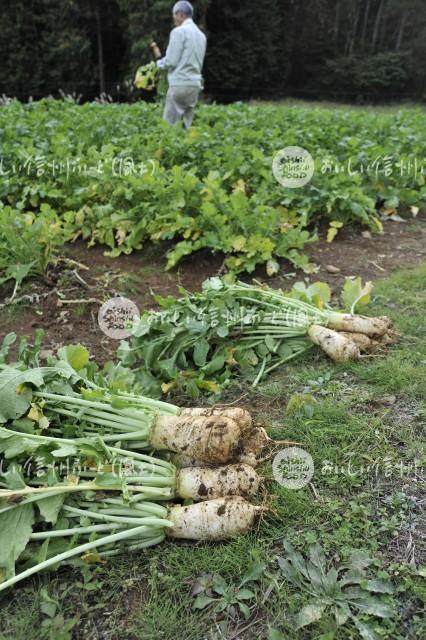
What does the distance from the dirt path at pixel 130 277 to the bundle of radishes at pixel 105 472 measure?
Result: 4.42 feet

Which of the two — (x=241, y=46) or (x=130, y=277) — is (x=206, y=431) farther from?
(x=241, y=46)

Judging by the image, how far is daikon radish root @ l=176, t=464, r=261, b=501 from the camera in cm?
216

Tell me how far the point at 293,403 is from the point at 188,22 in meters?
6.81

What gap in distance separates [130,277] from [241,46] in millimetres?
26337

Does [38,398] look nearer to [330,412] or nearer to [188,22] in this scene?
[330,412]

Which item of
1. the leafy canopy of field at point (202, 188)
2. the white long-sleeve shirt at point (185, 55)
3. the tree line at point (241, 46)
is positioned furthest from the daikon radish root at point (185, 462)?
the tree line at point (241, 46)

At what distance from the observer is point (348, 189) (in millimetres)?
5309

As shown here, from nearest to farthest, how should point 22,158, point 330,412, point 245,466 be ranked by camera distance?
1. point 245,466
2. point 330,412
3. point 22,158

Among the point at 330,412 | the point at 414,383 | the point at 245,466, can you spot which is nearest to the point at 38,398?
the point at 245,466

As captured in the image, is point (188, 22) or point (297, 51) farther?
point (297, 51)

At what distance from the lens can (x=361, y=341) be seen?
10.2 feet

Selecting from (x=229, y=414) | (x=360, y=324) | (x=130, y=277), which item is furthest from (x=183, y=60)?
(x=229, y=414)

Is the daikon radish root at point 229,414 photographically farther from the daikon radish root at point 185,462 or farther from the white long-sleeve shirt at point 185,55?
the white long-sleeve shirt at point 185,55

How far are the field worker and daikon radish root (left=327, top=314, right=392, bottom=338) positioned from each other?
19.1 ft
